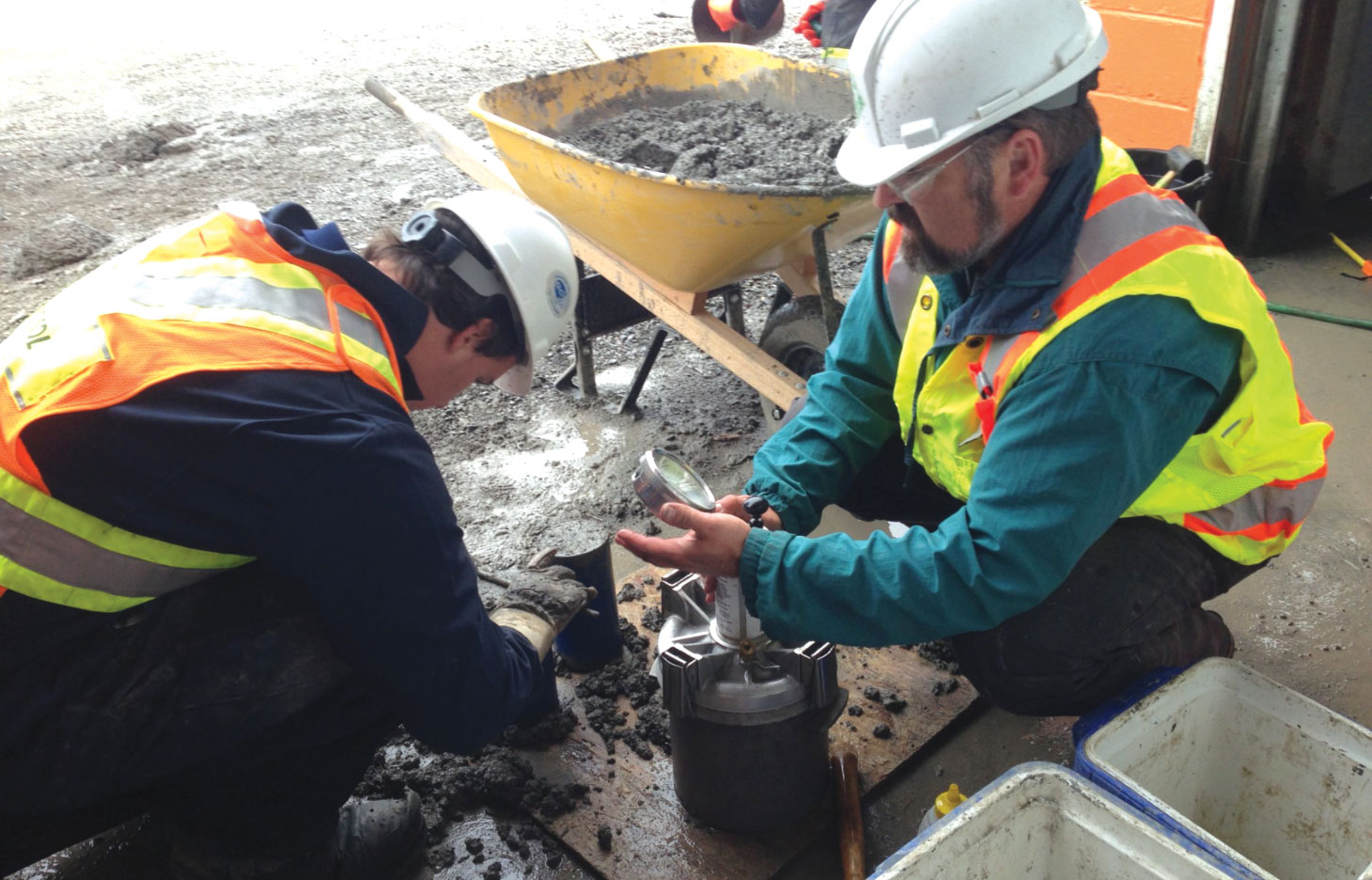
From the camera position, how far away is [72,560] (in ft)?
5.14

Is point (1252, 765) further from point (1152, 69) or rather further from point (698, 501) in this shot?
point (1152, 69)

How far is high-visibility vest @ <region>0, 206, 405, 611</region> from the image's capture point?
1523 millimetres

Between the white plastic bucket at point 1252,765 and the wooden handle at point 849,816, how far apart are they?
526 mm

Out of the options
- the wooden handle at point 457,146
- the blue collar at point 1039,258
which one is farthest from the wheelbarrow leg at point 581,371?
the blue collar at point 1039,258

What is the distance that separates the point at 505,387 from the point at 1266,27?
3659mm

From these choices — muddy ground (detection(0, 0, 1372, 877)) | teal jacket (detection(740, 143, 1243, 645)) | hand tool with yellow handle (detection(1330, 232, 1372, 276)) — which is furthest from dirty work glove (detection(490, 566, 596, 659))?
hand tool with yellow handle (detection(1330, 232, 1372, 276))

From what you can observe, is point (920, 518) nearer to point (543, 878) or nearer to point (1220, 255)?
point (1220, 255)

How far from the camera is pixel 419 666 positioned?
5.67 feet

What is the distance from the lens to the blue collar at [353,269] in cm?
172

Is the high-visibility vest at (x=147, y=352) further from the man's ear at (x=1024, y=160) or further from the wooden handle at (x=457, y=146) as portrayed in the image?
the wooden handle at (x=457, y=146)

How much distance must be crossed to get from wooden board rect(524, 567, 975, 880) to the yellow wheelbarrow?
85 cm

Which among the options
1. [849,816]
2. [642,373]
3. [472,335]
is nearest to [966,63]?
[472,335]

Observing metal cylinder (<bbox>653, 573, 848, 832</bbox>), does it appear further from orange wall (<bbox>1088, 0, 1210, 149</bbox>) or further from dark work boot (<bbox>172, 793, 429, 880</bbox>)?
orange wall (<bbox>1088, 0, 1210, 149</bbox>)

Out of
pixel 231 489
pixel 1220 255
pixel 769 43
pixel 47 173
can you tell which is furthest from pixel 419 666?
pixel 769 43
